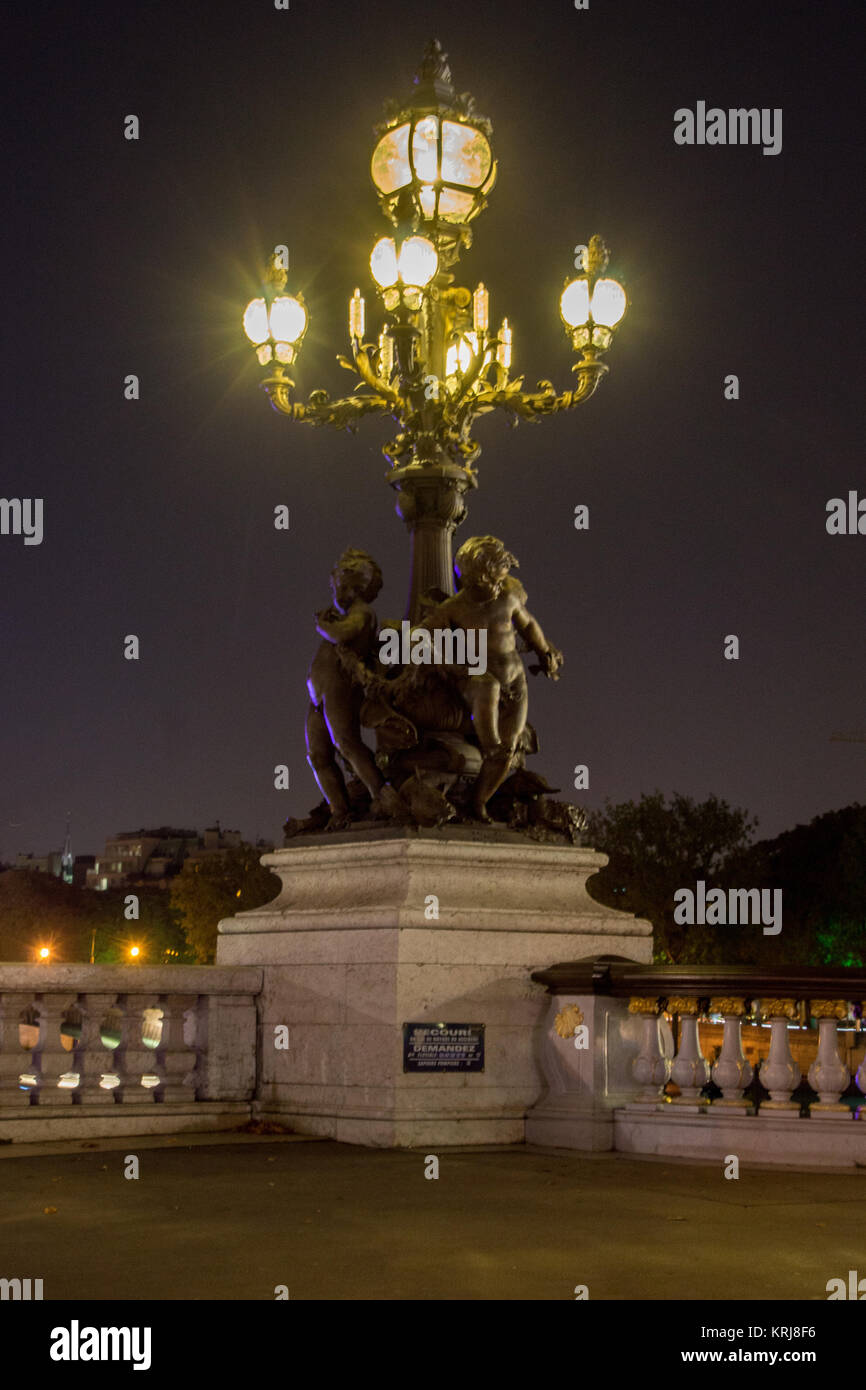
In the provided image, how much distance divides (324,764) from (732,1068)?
14.5 ft

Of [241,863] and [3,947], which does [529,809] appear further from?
[3,947]

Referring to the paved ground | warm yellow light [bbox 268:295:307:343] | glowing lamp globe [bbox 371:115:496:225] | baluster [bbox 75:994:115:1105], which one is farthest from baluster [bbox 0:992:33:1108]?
glowing lamp globe [bbox 371:115:496:225]

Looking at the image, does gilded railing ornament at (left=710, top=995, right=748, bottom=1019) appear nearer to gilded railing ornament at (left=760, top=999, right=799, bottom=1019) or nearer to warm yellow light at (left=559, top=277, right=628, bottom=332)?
gilded railing ornament at (left=760, top=999, right=799, bottom=1019)

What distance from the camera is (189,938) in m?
74.4

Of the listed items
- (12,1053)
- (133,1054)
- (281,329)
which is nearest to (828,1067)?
(133,1054)

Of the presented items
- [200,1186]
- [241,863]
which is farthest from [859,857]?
[200,1186]

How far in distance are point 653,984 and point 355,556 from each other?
14.9 feet

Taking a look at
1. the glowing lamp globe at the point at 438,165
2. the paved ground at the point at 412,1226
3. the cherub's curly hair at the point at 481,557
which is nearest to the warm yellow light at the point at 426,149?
the glowing lamp globe at the point at 438,165

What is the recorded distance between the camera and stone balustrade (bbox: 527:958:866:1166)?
455 inches

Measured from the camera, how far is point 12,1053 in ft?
41.4

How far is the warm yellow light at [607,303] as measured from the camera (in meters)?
15.6

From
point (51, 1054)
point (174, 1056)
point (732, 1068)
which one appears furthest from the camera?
point (174, 1056)

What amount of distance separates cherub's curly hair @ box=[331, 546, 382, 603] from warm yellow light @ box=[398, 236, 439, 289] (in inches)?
90.0

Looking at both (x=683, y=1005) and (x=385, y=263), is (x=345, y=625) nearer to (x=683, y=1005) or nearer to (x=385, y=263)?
(x=385, y=263)
